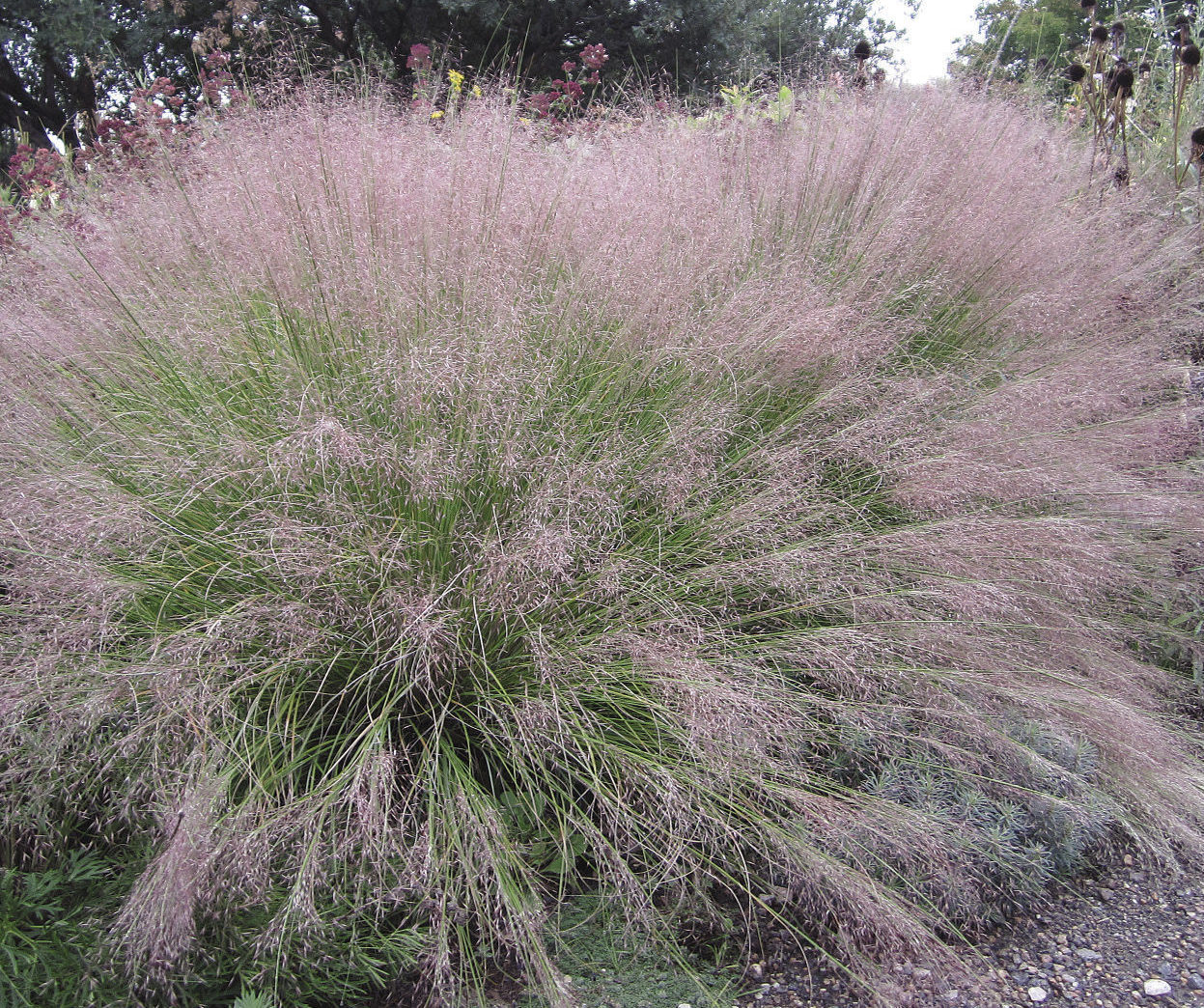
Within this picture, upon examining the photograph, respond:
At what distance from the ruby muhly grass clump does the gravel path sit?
0.08 meters

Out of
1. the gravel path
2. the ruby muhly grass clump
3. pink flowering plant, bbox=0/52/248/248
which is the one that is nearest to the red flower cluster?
pink flowering plant, bbox=0/52/248/248

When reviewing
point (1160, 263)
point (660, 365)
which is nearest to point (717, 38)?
point (1160, 263)

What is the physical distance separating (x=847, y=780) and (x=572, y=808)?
0.66 meters

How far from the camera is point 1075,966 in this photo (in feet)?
5.76

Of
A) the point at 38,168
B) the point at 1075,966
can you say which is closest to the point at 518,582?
the point at 1075,966

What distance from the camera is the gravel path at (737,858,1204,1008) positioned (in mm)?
1657

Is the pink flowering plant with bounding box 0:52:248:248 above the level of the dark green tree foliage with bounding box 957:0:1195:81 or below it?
below

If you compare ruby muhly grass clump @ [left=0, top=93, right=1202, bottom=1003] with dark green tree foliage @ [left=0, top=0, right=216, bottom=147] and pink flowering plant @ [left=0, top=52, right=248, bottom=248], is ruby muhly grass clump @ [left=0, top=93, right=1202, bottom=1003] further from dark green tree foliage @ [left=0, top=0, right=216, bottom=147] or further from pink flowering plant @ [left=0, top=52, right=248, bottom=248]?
dark green tree foliage @ [left=0, top=0, right=216, bottom=147]

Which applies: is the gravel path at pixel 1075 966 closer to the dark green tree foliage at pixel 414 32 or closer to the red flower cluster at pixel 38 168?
the red flower cluster at pixel 38 168

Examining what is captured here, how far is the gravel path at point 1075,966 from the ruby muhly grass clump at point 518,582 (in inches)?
3.2

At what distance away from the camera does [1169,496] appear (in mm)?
2428

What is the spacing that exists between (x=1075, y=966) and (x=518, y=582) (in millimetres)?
1340

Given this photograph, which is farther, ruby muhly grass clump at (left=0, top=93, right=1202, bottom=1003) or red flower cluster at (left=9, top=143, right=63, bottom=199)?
red flower cluster at (left=9, top=143, right=63, bottom=199)

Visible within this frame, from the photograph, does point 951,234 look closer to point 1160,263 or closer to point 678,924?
point 1160,263
